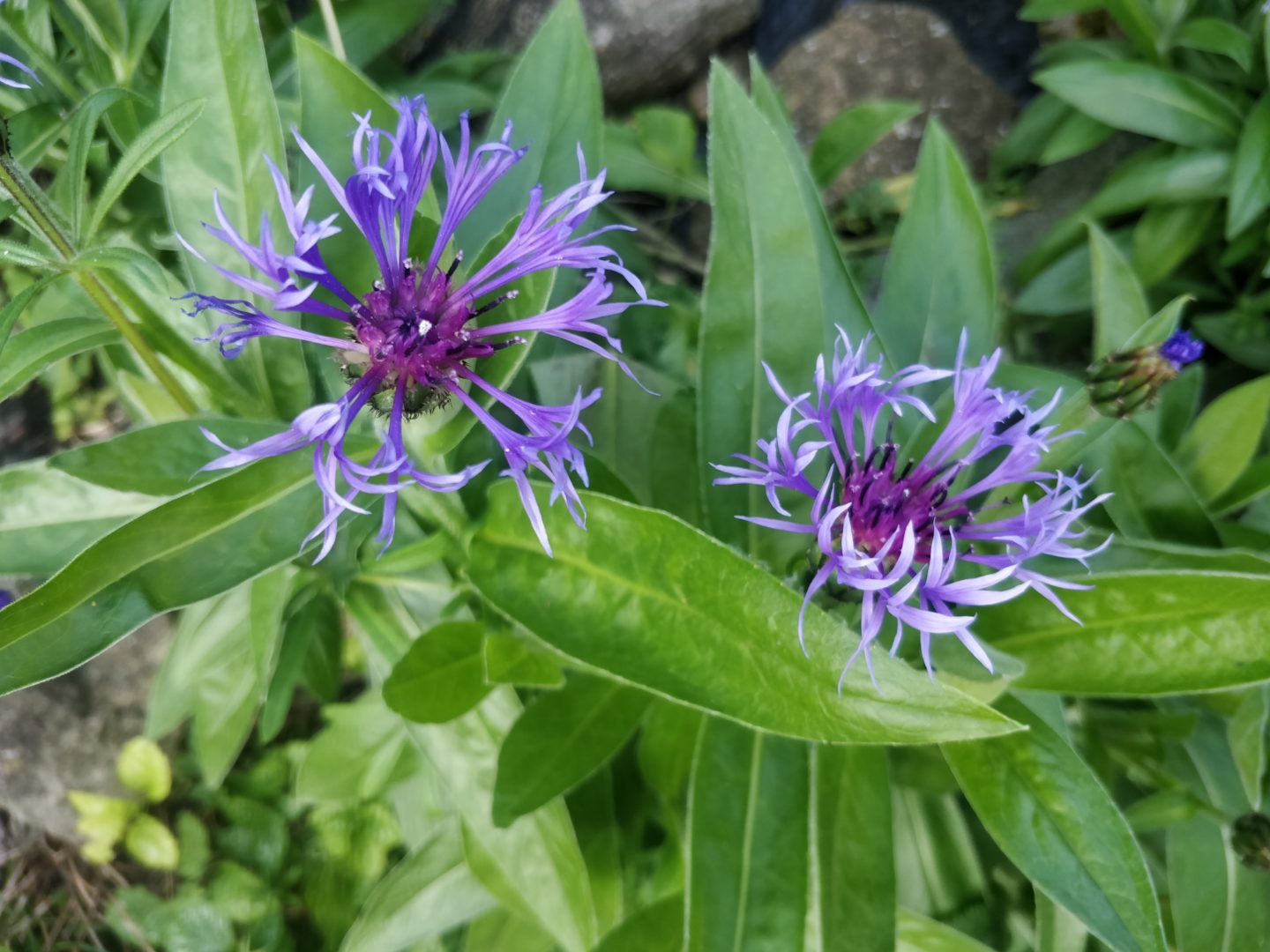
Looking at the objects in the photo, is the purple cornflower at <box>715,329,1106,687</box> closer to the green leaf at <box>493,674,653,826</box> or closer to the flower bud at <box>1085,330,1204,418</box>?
the flower bud at <box>1085,330,1204,418</box>

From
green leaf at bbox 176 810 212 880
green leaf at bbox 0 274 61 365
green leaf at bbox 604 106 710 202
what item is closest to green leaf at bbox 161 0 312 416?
green leaf at bbox 0 274 61 365

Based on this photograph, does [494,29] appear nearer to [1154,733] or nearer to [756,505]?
[756,505]

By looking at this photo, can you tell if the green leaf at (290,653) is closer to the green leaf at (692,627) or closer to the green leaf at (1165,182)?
the green leaf at (692,627)

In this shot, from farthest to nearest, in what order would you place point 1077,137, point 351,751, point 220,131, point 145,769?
point 145,769 → point 1077,137 → point 351,751 → point 220,131

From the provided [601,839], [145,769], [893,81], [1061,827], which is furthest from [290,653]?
[893,81]

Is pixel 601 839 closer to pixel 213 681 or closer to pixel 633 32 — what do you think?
pixel 213 681

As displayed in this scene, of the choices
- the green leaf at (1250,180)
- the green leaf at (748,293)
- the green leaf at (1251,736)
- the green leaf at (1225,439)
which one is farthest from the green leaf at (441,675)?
the green leaf at (1250,180)
